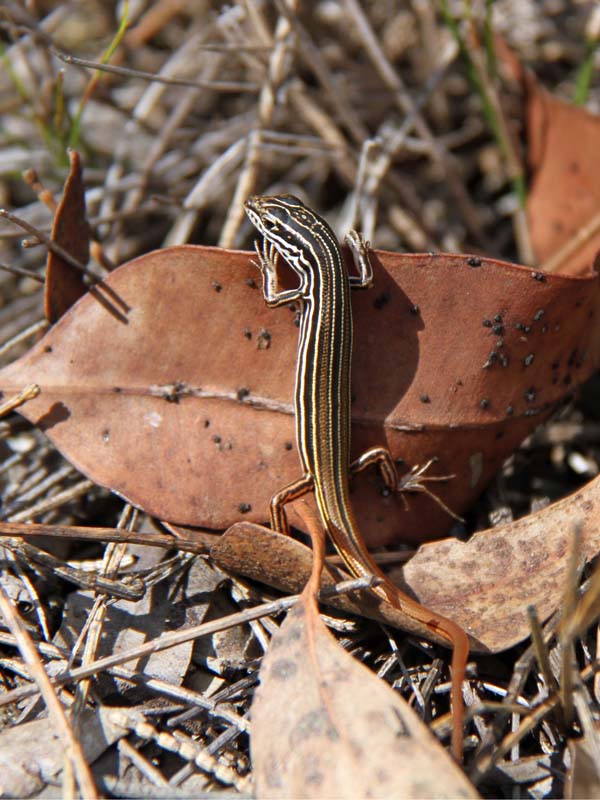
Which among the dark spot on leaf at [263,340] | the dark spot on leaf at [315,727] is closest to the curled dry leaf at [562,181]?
the dark spot on leaf at [263,340]

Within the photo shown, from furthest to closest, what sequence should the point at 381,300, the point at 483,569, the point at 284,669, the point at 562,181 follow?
1. the point at 562,181
2. the point at 381,300
3. the point at 483,569
4. the point at 284,669

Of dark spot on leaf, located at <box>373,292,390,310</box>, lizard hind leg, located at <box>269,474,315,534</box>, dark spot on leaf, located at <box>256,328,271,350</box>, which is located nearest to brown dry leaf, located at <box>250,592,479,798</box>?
lizard hind leg, located at <box>269,474,315,534</box>

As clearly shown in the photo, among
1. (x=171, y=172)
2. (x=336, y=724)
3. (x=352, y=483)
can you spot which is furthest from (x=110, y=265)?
(x=336, y=724)

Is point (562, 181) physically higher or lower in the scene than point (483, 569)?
higher

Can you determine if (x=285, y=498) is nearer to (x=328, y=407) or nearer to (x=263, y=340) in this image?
(x=328, y=407)

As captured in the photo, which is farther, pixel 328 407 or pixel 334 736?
pixel 328 407

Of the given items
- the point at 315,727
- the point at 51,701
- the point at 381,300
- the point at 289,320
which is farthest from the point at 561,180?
the point at 51,701
